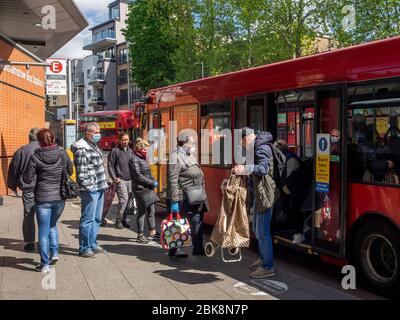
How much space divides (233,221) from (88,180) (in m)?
2.18

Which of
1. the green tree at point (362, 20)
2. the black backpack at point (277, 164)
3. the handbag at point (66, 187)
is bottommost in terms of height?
the handbag at point (66, 187)

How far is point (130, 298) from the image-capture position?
192 inches

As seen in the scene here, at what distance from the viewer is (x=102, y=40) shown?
70.0 metres

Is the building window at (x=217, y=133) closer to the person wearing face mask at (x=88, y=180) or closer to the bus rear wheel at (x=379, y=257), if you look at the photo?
the person wearing face mask at (x=88, y=180)

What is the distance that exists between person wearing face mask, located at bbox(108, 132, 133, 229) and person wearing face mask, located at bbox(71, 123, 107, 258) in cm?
221

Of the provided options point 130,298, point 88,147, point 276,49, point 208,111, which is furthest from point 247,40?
point 130,298

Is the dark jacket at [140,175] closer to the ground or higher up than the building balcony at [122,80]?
closer to the ground

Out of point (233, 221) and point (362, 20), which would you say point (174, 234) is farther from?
point (362, 20)

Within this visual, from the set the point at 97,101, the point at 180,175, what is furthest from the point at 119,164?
the point at 97,101

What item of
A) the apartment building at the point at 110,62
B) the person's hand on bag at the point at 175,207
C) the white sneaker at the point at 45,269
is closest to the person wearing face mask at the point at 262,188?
the person's hand on bag at the point at 175,207

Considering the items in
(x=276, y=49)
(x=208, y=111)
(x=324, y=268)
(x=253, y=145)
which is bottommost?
(x=324, y=268)

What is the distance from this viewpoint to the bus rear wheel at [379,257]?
4879 mm
